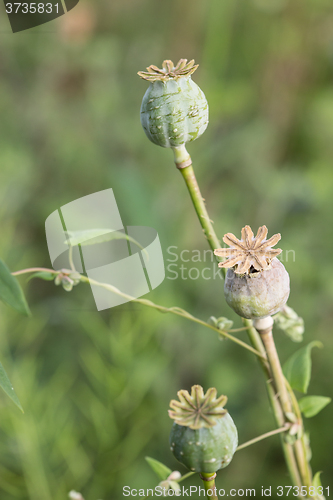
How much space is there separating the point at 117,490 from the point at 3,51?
2.95ft

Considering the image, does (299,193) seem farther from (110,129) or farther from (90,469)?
(90,469)

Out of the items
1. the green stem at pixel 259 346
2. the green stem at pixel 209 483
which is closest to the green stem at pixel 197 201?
the green stem at pixel 259 346

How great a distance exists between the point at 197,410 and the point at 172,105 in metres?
0.16

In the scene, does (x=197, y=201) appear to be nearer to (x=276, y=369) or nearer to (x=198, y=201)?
(x=198, y=201)

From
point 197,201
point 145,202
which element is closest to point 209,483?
point 197,201

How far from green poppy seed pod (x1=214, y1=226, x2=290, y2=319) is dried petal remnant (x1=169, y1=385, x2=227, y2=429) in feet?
0.15

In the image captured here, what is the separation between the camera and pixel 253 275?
0.23 metres

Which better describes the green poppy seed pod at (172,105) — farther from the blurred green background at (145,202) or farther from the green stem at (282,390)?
the blurred green background at (145,202)

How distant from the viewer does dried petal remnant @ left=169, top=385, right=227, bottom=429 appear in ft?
0.74

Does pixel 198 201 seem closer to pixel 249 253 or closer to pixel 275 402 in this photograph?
pixel 249 253

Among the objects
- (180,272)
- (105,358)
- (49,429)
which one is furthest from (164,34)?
(49,429)

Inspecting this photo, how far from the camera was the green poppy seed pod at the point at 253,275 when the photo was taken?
0.23 meters

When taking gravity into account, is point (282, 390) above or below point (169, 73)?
below

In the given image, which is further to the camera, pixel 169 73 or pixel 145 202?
pixel 145 202
